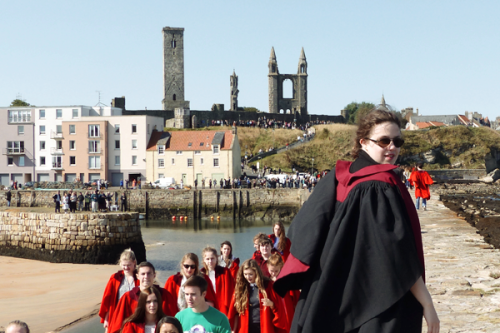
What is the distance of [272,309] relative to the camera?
5.41 meters

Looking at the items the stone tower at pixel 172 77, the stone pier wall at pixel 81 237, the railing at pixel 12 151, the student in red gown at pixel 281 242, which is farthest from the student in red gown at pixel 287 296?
the stone tower at pixel 172 77

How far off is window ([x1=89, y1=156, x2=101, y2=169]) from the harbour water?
15432 millimetres

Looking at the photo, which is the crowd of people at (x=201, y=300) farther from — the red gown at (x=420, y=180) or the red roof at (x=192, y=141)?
the red roof at (x=192, y=141)

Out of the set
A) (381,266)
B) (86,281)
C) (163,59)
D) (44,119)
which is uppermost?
(163,59)

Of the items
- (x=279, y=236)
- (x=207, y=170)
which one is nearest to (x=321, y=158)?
(x=207, y=170)

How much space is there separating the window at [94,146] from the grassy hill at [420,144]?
60.4 ft

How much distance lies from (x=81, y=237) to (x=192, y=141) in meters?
32.6

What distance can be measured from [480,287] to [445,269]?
3.47 feet

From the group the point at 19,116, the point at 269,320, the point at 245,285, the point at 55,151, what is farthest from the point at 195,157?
the point at 269,320

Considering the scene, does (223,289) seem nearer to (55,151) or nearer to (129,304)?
(129,304)

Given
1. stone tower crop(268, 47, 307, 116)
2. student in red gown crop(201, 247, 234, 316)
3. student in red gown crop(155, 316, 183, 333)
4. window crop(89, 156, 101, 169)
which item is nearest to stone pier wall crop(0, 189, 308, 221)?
window crop(89, 156, 101, 169)

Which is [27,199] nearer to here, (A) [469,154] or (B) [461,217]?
(B) [461,217]

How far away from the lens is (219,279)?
21.0ft

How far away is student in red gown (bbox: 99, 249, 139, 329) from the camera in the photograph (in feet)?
21.1
